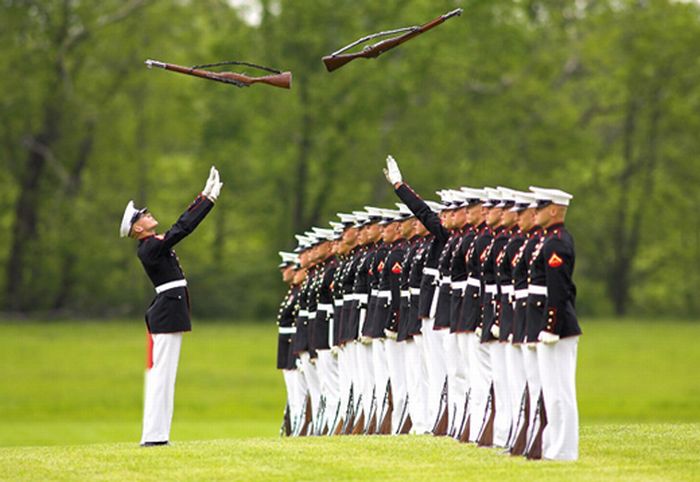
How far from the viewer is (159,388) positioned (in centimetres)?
1853

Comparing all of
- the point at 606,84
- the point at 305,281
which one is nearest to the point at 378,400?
the point at 305,281

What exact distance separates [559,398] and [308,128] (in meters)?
46.9

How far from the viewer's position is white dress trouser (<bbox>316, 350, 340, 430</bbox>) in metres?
23.6

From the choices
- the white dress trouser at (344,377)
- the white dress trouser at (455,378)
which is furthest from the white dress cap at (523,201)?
the white dress trouser at (344,377)

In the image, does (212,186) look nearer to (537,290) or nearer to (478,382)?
(478,382)

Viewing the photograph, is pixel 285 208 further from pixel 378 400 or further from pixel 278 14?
pixel 378 400

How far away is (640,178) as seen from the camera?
6856cm

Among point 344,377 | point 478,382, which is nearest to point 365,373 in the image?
point 344,377

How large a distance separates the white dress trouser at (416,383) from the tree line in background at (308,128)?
39.3 meters

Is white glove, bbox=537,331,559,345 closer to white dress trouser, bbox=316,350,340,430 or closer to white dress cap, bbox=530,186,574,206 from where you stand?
white dress cap, bbox=530,186,574,206

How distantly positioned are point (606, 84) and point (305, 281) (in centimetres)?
4272

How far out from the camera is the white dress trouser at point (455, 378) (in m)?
18.8

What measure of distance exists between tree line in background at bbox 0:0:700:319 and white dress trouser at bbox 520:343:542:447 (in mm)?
43383

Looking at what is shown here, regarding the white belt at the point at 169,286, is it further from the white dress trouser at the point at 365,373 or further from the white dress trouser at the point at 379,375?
the white dress trouser at the point at 365,373
